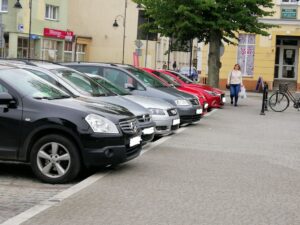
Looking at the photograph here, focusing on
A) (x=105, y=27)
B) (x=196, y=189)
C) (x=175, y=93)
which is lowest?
(x=196, y=189)

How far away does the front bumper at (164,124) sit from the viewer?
42.0 ft

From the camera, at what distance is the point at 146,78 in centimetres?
1554

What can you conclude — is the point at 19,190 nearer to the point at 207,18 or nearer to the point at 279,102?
the point at 279,102

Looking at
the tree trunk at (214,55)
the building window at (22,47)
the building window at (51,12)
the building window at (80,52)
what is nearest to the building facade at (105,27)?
the building window at (80,52)

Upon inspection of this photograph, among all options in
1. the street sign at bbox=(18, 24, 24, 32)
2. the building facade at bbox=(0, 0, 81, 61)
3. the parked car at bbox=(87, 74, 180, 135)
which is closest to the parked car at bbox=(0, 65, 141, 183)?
the parked car at bbox=(87, 74, 180, 135)

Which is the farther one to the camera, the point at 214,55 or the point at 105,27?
the point at 105,27

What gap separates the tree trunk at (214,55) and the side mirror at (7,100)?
19326 mm

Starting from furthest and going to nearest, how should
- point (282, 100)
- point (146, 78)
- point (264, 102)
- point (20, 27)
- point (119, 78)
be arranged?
point (20, 27) → point (282, 100) → point (264, 102) → point (146, 78) → point (119, 78)

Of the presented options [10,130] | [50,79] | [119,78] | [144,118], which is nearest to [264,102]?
[119,78]

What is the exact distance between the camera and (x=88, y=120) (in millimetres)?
8180

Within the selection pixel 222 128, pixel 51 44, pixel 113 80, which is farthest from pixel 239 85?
pixel 51 44

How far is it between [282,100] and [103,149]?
16595 mm

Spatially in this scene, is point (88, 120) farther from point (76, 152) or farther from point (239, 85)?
point (239, 85)

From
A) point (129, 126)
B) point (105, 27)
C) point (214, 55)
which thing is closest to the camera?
point (129, 126)
